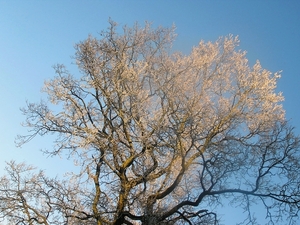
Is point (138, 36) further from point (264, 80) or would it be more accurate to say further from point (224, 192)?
point (224, 192)

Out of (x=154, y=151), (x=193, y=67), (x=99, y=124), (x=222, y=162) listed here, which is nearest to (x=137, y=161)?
(x=154, y=151)

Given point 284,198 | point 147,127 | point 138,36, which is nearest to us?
point 284,198

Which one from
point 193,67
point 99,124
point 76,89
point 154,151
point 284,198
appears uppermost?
point 193,67

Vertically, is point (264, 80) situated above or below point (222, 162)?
above

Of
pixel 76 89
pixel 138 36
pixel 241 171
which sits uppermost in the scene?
pixel 138 36

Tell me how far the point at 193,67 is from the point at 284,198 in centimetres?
497

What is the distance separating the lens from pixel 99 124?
39.7 ft

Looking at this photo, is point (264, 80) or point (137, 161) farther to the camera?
point (264, 80)

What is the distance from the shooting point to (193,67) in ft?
40.8

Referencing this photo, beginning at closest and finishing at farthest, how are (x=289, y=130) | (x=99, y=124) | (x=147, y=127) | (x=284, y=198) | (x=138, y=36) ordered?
(x=284, y=198), (x=289, y=130), (x=147, y=127), (x=99, y=124), (x=138, y=36)

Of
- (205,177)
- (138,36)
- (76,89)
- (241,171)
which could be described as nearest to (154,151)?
(205,177)

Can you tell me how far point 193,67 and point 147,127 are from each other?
2.68m

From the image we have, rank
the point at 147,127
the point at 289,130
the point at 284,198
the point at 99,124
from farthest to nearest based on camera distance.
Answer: the point at 99,124 → the point at 147,127 → the point at 289,130 → the point at 284,198

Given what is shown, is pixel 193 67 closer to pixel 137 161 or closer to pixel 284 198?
pixel 137 161
